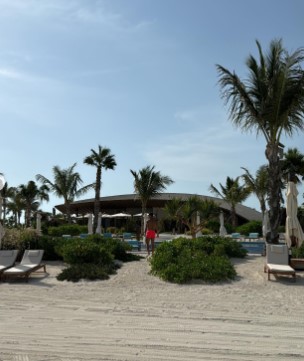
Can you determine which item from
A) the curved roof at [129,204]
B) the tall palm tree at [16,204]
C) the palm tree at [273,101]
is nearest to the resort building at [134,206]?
the curved roof at [129,204]

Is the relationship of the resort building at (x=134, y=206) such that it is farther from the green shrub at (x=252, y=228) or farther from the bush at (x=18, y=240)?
the bush at (x=18, y=240)

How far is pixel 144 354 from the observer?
4918 millimetres

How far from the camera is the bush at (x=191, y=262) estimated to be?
33.2ft

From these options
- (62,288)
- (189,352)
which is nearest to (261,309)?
(189,352)

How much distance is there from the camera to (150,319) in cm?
677

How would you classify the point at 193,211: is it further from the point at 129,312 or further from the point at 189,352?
the point at 189,352

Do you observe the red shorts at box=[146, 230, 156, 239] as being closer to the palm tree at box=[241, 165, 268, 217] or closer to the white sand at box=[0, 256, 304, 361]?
the white sand at box=[0, 256, 304, 361]

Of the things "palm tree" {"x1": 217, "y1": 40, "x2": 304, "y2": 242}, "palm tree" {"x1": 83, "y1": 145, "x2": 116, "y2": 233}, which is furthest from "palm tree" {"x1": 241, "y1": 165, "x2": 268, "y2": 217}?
"palm tree" {"x1": 217, "y1": 40, "x2": 304, "y2": 242}

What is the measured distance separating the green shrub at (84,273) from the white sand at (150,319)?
0.81 ft

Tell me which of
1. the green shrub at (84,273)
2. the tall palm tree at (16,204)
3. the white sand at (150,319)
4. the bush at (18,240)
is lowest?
the white sand at (150,319)

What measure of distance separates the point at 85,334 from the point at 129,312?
1.65 metres

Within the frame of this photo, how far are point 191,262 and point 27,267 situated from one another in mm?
4132

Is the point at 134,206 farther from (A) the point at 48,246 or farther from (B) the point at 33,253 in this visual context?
(B) the point at 33,253

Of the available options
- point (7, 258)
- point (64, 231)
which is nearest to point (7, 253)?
point (7, 258)
